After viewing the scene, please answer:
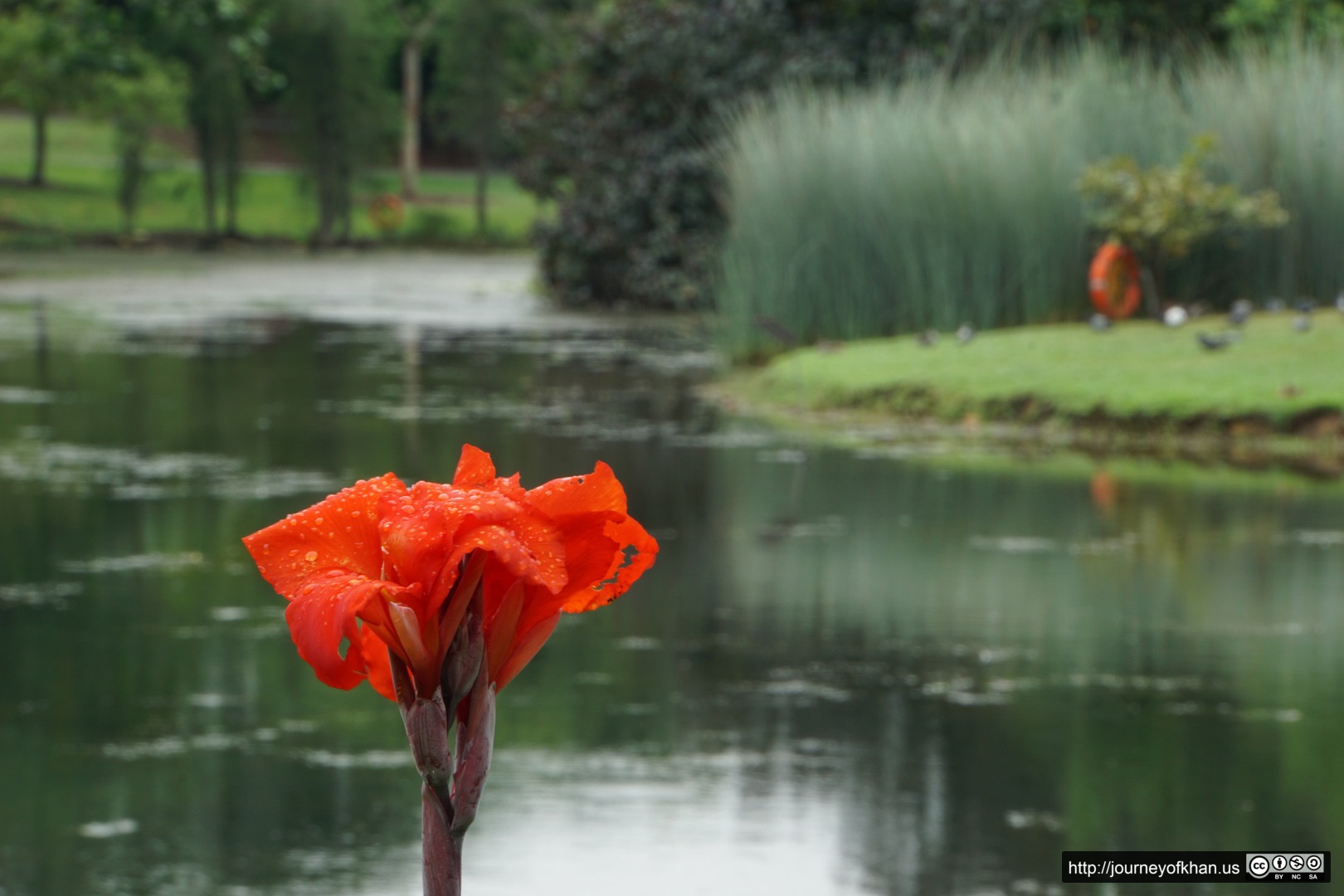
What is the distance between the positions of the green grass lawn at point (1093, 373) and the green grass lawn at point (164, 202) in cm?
2142

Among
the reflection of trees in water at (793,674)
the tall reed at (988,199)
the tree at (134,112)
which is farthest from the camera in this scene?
the tree at (134,112)

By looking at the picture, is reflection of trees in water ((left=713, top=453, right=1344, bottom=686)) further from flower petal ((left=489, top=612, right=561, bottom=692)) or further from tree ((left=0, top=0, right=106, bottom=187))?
tree ((left=0, top=0, right=106, bottom=187))

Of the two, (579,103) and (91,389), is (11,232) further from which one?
(91,389)

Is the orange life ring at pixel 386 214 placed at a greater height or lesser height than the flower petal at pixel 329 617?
greater

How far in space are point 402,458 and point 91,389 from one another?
17.1ft

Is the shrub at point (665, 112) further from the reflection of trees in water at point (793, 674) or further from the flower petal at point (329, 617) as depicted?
the flower petal at point (329, 617)

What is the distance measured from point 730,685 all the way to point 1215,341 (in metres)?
8.90

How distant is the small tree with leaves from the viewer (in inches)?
635

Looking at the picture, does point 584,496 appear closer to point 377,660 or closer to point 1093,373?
point 377,660

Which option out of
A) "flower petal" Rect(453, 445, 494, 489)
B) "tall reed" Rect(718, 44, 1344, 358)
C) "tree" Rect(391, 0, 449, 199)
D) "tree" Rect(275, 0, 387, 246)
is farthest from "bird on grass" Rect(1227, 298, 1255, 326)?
"tree" Rect(391, 0, 449, 199)

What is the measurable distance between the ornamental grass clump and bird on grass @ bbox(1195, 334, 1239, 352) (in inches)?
539

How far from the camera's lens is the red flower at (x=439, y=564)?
148 centimetres

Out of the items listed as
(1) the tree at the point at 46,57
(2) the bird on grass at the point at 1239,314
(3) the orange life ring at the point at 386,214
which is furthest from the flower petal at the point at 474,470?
(3) the orange life ring at the point at 386,214

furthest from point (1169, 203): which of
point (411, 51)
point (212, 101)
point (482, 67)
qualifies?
point (411, 51)
